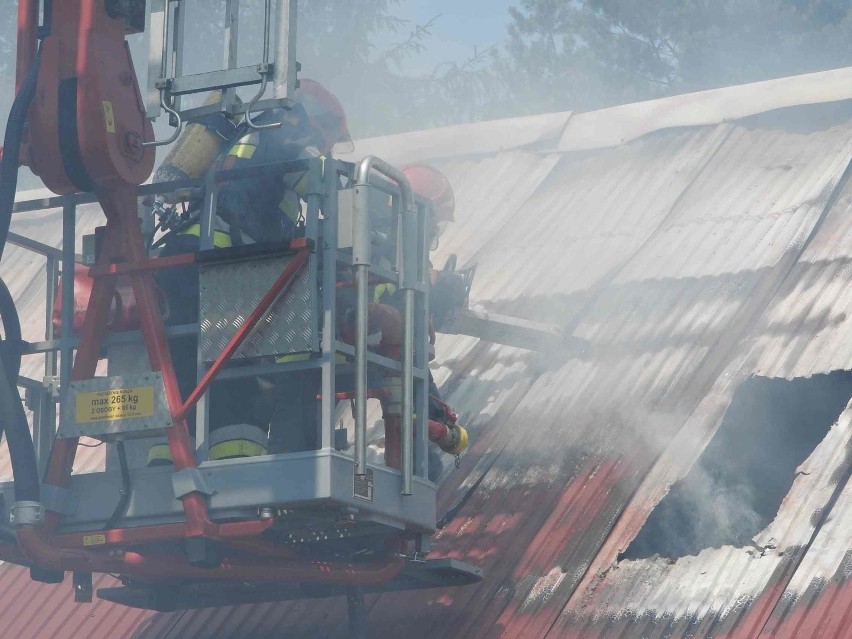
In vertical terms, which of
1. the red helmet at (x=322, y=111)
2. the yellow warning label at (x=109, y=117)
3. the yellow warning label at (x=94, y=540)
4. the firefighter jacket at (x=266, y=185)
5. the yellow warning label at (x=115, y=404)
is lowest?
the yellow warning label at (x=94, y=540)

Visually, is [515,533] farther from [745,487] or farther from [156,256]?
[156,256]

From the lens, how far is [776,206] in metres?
9.22

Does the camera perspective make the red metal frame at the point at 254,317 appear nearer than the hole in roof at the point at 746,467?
Yes

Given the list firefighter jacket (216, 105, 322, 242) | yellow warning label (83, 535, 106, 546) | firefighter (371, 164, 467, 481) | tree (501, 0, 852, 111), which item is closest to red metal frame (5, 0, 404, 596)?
yellow warning label (83, 535, 106, 546)

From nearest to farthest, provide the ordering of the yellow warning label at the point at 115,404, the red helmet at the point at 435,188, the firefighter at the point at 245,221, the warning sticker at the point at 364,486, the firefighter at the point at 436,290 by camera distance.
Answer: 1. the warning sticker at the point at 364,486
2. the yellow warning label at the point at 115,404
3. the firefighter at the point at 245,221
4. the firefighter at the point at 436,290
5. the red helmet at the point at 435,188

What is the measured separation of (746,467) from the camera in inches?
291

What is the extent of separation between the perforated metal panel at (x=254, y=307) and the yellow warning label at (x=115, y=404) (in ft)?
1.15

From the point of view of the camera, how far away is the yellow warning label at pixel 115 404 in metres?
6.23

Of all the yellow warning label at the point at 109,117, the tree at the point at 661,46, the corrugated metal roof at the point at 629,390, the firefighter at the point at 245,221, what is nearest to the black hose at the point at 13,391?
→ the yellow warning label at the point at 109,117

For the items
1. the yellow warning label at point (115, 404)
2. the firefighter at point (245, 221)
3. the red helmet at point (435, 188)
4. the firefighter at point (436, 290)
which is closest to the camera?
the yellow warning label at point (115, 404)

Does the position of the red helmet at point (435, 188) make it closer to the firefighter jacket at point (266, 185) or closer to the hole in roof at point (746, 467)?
the firefighter jacket at point (266, 185)

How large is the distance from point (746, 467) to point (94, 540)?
3.52 meters

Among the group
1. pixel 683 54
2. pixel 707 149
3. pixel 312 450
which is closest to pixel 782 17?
pixel 683 54

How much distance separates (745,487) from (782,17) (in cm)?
2958
